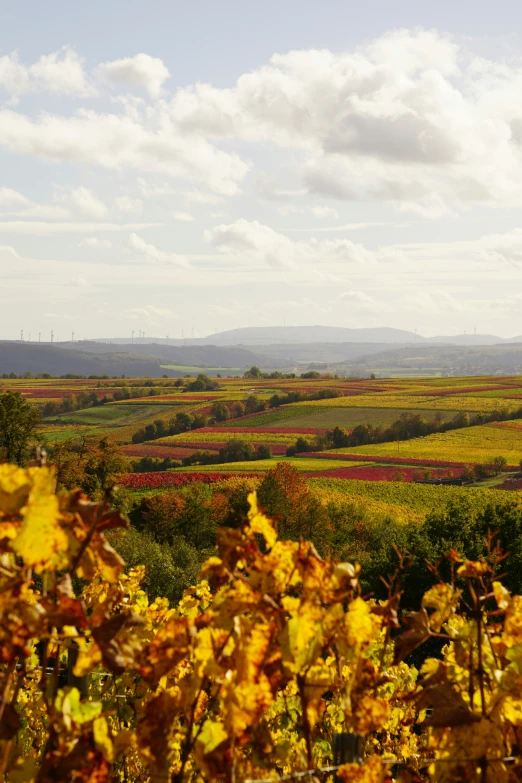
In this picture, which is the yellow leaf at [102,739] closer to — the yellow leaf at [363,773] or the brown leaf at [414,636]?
the yellow leaf at [363,773]

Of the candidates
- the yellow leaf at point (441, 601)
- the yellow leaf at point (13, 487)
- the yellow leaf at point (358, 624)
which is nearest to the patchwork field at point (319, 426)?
the yellow leaf at point (441, 601)

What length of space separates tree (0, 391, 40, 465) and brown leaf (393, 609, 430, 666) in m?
32.3

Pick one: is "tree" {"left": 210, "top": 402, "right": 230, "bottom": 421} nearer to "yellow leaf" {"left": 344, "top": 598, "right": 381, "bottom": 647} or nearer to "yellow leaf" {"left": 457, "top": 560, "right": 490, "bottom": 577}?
"yellow leaf" {"left": 457, "top": 560, "right": 490, "bottom": 577}

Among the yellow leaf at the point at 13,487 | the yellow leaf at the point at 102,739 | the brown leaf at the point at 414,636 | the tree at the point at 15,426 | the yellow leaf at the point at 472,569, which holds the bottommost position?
the tree at the point at 15,426

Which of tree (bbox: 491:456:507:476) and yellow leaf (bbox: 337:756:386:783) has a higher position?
yellow leaf (bbox: 337:756:386:783)

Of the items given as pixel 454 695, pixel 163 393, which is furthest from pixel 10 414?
pixel 163 393

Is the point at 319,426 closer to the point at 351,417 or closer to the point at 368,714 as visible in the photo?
the point at 351,417

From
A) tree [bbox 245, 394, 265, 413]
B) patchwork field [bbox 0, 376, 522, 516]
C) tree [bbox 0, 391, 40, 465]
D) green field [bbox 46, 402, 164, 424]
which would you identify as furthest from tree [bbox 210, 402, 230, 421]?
tree [bbox 0, 391, 40, 465]

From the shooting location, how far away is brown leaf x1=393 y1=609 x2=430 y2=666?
2264 mm

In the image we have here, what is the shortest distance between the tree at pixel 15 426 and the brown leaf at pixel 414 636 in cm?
3226

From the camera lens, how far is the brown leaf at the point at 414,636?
89.1 inches

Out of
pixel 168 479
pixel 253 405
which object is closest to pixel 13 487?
pixel 168 479

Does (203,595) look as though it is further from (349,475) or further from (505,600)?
(349,475)

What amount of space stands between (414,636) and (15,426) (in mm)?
33616
